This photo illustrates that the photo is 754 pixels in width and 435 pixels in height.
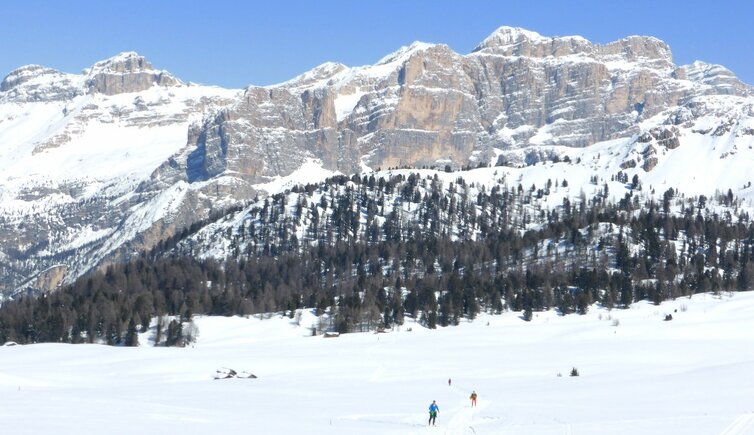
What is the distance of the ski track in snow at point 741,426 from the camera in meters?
55.6

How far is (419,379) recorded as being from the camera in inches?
4107

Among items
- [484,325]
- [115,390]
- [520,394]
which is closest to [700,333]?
[484,325]

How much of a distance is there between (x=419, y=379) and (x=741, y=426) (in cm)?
4970

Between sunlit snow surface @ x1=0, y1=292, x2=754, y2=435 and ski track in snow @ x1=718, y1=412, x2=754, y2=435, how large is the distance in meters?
0.21

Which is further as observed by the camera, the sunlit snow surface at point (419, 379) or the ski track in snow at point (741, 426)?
the sunlit snow surface at point (419, 379)

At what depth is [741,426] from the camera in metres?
57.6

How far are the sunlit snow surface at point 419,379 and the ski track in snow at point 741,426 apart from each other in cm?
21

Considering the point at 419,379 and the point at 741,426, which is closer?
the point at 741,426

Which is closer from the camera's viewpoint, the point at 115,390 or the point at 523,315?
the point at 115,390

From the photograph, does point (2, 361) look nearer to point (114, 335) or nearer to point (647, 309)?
point (114, 335)

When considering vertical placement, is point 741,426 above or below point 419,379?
above

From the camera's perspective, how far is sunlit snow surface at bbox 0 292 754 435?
61.7 m

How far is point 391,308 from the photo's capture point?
188500mm

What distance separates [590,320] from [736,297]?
3157 centimetres
